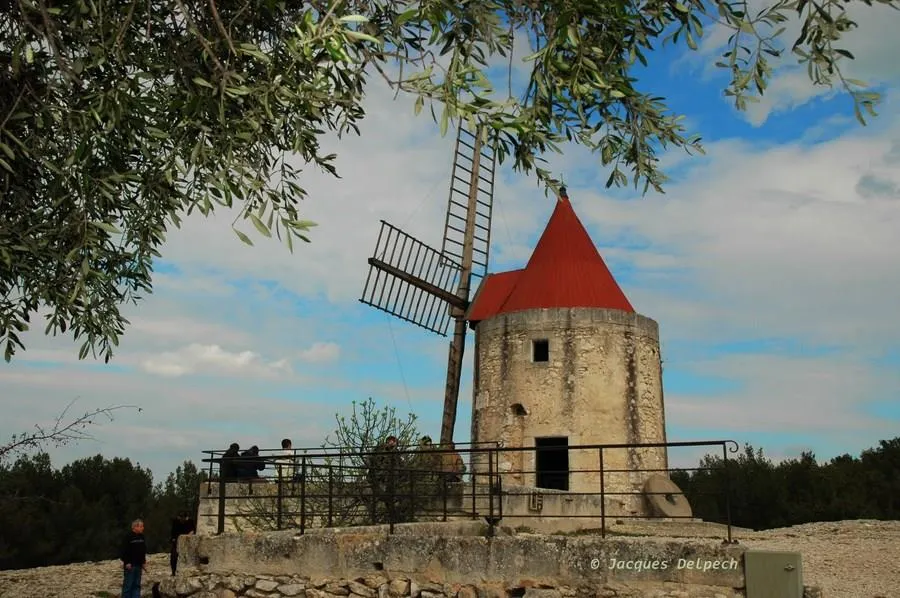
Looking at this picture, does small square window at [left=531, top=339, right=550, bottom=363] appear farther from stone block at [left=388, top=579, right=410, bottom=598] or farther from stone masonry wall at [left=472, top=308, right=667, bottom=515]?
stone block at [left=388, top=579, right=410, bottom=598]

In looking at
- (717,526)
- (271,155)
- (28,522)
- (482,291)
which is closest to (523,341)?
(482,291)

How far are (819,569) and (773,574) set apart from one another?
4498 mm

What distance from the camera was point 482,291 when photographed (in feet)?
57.0

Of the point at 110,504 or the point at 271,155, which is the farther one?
the point at 110,504

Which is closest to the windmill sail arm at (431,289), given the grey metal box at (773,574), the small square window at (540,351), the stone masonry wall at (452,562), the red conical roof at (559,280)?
the red conical roof at (559,280)

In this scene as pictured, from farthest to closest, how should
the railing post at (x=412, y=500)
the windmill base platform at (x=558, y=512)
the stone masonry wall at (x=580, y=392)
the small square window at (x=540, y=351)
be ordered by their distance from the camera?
the small square window at (x=540, y=351)
the stone masonry wall at (x=580, y=392)
the windmill base platform at (x=558, y=512)
the railing post at (x=412, y=500)

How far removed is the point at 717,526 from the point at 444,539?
7.19 metres

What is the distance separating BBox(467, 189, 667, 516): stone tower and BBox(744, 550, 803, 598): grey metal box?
7.48 m

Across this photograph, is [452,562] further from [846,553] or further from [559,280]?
[559,280]

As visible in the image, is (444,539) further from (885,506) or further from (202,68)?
(885,506)

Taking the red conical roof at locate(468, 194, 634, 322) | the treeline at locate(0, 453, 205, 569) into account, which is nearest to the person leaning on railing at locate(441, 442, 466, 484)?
the red conical roof at locate(468, 194, 634, 322)

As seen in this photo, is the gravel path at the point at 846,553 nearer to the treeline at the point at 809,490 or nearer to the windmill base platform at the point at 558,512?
the windmill base platform at the point at 558,512

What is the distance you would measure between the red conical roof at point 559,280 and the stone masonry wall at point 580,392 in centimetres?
46

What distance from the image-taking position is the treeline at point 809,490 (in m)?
24.1
